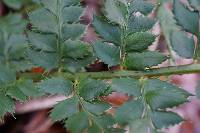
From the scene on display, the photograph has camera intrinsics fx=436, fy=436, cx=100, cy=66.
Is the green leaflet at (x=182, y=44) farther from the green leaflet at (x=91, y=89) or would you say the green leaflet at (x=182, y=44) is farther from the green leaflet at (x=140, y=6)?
the green leaflet at (x=91, y=89)

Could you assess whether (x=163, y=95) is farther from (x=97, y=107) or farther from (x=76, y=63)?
(x=76, y=63)

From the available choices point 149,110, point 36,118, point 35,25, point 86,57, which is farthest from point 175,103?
point 36,118

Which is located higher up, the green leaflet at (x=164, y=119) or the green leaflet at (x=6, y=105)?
the green leaflet at (x=164, y=119)

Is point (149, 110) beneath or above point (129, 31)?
beneath

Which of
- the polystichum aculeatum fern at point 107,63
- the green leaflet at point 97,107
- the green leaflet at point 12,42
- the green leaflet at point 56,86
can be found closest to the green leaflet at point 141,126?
the polystichum aculeatum fern at point 107,63

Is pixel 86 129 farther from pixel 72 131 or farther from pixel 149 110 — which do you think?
pixel 149 110

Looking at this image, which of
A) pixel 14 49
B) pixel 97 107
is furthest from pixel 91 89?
pixel 14 49
